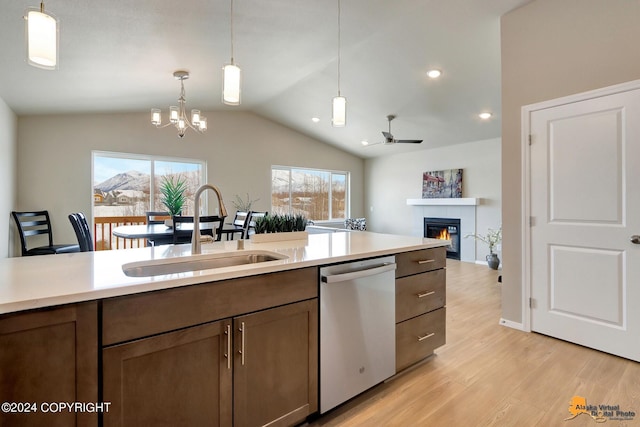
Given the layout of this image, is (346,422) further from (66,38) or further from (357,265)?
(66,38)

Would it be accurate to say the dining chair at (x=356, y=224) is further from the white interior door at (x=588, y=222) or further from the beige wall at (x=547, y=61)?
the white interior door at (x=588, y=222)

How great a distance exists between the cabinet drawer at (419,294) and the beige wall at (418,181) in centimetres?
436

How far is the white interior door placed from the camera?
231cm

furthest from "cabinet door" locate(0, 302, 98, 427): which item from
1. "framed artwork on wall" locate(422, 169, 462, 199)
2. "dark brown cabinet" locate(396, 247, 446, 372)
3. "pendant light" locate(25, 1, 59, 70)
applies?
"framed artwork on wall" locate(422, 169, 462, 199)

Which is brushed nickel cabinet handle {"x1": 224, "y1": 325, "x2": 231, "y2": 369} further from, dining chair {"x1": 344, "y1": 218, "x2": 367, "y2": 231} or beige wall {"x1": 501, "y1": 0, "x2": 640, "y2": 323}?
dining chair {"x1": 344, "y1": 218, "x2": 367, "y2": 231}

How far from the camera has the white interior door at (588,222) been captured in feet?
7.59

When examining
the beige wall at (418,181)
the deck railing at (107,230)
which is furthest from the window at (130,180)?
the beige wall at (418,181)

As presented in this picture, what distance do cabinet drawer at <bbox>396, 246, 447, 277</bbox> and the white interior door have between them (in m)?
1.18

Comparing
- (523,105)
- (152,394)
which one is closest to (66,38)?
(152,394)

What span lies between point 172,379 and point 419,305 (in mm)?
1552

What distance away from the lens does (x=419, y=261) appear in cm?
212

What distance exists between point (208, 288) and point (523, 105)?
310cm

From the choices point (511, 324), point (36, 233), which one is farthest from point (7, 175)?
point (511, 324)

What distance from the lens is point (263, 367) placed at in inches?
54.6
